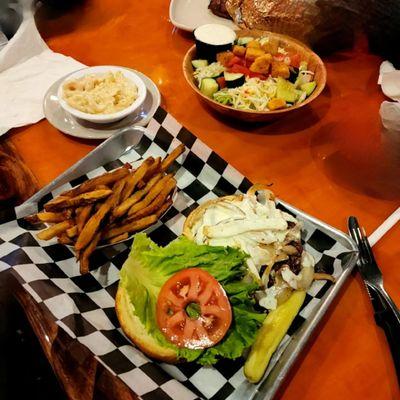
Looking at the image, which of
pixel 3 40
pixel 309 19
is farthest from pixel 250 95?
pixel 3 40

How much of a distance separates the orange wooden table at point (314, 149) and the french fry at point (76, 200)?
420 millimetres

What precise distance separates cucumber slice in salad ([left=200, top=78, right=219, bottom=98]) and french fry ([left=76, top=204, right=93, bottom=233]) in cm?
100

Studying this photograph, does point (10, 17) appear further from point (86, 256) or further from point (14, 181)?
point (86, 256)

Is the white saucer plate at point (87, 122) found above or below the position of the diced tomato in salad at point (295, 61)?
below

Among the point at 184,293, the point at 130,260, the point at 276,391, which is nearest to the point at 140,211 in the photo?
the point at 130,260

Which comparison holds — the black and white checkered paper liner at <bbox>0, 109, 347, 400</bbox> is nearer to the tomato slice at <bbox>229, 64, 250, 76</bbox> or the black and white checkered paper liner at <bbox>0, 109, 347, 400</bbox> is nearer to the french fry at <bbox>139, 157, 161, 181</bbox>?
the french fry at <bbox>139, 157, 161, 181</bbox>

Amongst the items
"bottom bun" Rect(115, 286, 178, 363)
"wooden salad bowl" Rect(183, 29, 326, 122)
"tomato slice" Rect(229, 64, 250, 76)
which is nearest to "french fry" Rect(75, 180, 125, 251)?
"bottom bun" Rect(115, 286, 178, 363)

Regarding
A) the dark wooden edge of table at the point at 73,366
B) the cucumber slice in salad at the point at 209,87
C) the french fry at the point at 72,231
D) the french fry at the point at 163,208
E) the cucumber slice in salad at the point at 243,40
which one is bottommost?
the dark wooden edge of table at the point at 73,366

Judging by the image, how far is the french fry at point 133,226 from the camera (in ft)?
5.73

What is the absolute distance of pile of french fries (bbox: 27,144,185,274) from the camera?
166cm

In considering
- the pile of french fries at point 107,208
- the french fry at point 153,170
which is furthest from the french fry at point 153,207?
the french fry at point 153,170

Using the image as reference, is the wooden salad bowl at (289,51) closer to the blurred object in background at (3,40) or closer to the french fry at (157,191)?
the french fry at (157,191)

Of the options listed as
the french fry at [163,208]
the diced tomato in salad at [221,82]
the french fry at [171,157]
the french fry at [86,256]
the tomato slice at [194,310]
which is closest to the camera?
the tomato slice at [194,310]

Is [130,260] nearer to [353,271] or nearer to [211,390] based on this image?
[211,390]
